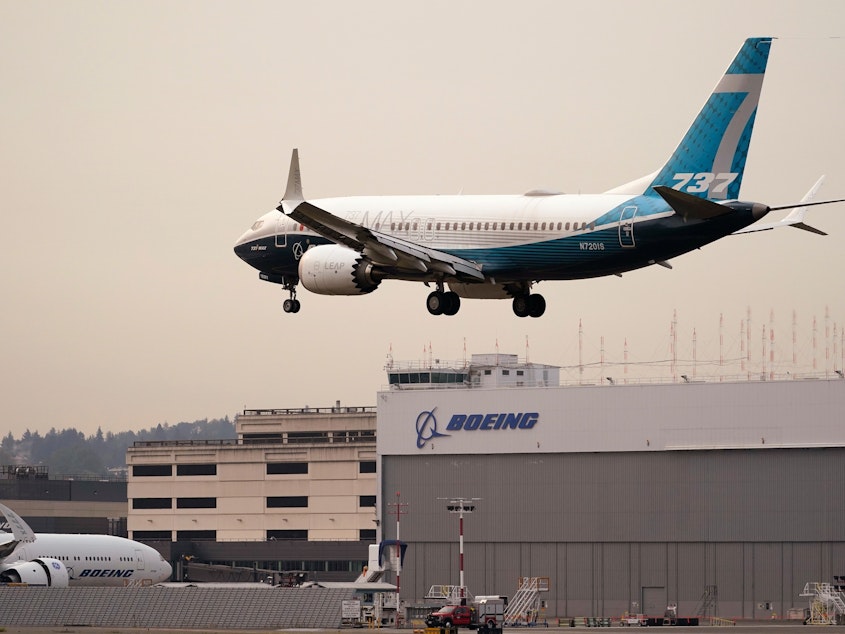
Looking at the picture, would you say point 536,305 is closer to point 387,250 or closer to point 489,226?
point 489,226

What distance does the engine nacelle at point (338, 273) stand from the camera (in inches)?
3125

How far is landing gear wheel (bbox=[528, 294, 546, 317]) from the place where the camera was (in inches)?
3248

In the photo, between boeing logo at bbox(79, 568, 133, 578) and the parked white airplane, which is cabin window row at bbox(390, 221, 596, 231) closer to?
the parked white airplane

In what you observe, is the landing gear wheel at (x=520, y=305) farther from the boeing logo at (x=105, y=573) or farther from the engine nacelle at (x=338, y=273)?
the boeing logo at (x=105, y=573)

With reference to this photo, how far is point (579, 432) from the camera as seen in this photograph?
454 feet

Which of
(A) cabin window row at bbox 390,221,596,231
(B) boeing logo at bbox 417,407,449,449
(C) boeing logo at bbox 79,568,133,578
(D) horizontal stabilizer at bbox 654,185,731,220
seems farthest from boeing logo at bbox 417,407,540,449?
(D) horizontal stabilizer at bbox 654,185,731,220

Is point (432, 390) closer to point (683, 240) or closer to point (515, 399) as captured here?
point (515, 399)

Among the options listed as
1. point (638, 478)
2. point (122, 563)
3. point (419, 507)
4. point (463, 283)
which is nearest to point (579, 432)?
point (638, 478)

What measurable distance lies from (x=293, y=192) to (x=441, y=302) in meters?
10.4

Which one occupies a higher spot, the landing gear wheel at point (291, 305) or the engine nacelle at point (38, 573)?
the landing gear wheel at point (291, 305)

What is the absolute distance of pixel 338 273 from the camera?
79.4m

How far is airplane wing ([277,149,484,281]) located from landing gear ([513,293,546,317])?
4035 mm

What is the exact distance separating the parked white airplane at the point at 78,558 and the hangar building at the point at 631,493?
66.0ft

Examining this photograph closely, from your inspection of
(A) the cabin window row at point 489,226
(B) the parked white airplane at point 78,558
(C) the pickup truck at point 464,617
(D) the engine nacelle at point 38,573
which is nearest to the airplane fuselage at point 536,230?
(A) the cabin window row at point 489,226
